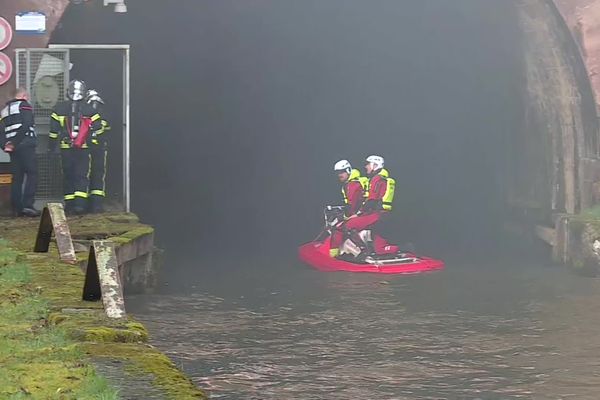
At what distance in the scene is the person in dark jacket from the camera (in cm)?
1595

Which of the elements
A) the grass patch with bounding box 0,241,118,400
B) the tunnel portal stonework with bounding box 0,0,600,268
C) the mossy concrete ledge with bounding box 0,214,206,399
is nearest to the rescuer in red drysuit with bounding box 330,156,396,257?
the tunnel portal stonework with bounding box 0,0,600,268

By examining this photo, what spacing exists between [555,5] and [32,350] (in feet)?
40.8

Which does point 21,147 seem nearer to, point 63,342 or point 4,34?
point 4,34

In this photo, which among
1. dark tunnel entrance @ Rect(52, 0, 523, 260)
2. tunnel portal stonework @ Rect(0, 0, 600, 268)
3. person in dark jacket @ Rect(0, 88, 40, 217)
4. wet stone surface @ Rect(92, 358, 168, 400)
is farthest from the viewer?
dark tunnel entrance @ Rect(52, 0, 523, 260)

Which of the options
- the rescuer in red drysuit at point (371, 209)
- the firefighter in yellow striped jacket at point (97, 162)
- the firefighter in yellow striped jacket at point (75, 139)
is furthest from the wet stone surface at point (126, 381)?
the rescuer in red drysuit at point (371, 209)

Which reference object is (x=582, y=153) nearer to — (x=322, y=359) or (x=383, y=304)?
(x=383, y=304)

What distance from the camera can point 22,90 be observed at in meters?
16.0

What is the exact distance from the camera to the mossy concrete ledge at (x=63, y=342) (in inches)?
255

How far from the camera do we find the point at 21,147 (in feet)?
52.7

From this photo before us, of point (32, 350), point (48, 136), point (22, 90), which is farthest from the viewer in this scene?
point (48, 136)

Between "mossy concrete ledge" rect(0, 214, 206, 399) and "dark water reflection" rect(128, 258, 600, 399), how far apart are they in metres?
1.41

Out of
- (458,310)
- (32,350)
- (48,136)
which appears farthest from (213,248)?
(32,350)

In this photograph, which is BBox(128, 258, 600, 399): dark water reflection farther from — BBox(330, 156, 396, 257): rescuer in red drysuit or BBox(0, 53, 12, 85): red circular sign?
BBox(0, 53, 12, 85): red circular sign

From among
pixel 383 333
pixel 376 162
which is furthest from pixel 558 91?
pixel 383 333
